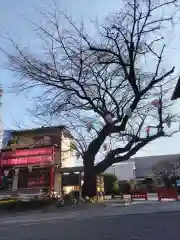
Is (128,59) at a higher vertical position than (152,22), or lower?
lower

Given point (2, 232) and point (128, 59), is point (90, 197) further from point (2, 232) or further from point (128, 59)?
point (2, 232)

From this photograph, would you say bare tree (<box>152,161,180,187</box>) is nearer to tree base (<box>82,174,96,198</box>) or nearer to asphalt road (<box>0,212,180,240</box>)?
tree base (<box>82,174,96,198</box>)

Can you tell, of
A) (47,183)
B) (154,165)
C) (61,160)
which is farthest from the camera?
(154,165)

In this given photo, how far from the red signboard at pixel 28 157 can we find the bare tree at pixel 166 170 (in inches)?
872

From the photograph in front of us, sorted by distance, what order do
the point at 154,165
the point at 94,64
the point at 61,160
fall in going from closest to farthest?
1. the point at 94,64
2. the point at 61,160
3. the point at 154,165

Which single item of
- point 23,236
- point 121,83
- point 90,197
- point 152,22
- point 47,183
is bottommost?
point 23,236

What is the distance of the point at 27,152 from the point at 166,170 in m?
29.7

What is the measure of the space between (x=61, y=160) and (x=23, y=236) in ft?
78.6

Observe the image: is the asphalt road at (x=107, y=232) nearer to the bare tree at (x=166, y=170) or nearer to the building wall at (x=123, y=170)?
the bare tree at (x=166, y=170)

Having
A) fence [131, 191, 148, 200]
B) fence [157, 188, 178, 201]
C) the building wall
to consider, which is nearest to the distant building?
the building wall

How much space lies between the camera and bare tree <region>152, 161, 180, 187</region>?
4844cm

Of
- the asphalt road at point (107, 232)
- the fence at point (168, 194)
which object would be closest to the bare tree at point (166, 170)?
the fence at point (168, 194)

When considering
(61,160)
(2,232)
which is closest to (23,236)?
(2,232)

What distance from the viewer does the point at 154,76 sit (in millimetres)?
21703
